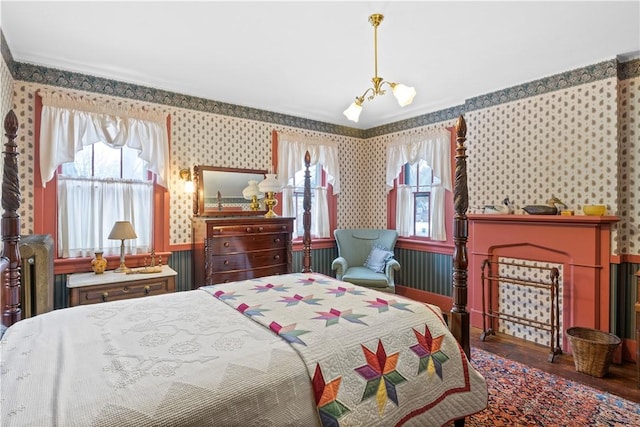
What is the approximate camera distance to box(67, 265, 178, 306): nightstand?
3.10 meters

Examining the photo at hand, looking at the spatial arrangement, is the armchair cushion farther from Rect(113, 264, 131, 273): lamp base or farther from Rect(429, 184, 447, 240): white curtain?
Rect(113, 264, 131, 273): lamp base

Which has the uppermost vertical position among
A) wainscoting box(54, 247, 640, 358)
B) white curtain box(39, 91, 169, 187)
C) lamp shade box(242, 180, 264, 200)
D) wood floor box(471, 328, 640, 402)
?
white curtain box(39, 91, 169, 187)

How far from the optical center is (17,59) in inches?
124

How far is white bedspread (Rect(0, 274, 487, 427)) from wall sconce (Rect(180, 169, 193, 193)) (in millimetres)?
2150

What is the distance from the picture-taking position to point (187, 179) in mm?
4133

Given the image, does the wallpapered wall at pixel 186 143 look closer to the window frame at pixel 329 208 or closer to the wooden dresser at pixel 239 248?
the window frame at pixel 329 208

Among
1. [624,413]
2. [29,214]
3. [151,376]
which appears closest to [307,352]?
[151,376]

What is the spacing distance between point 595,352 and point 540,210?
1.39 m

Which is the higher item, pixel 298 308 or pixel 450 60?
pixel 450 60

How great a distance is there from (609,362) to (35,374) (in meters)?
3.93

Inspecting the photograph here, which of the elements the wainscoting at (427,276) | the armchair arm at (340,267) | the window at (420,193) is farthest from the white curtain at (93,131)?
the window at (420,193)

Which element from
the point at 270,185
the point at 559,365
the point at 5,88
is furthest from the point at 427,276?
the point at 5,88

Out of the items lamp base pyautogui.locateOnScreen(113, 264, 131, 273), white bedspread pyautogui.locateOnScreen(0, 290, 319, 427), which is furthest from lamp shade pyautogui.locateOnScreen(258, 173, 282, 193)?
white bedspread pyautogui.locateOnScreen(0, 290, 319, 427)

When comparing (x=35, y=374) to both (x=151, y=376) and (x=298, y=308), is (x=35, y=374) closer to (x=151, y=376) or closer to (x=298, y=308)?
(x=151, y=376)
